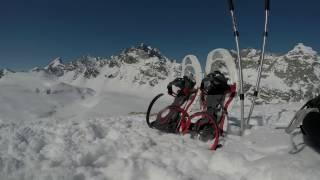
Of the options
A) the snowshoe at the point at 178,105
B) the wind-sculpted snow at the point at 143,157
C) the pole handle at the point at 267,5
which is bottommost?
the wind-sculpted snow at the point at 143,157

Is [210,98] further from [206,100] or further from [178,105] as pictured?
[178,105]

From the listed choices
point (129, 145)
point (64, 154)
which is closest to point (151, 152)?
point (129, 145)

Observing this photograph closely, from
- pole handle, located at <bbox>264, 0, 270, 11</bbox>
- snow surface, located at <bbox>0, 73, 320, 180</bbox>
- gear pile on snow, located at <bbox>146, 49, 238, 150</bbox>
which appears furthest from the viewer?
pole handle, located at <bbox>264, 0, 270, 11</bbox>

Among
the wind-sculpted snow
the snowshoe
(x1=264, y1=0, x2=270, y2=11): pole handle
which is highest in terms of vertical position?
(x1=264, y1=0, x2=270, y2=11): pole handle

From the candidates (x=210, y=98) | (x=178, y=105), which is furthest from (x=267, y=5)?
(x=178, y=105)

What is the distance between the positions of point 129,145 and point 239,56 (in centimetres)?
420

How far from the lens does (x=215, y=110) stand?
8914 mm

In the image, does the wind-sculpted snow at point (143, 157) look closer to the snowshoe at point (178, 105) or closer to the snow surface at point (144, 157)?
the snow surface at point (144, 157)

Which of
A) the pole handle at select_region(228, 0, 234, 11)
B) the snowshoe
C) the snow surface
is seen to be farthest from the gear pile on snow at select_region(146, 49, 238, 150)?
the pole handle at select_region(228, 0, 234, 11)

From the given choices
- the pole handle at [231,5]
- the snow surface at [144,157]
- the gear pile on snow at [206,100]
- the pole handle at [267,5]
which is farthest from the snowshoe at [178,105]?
the pole handle at [267,5]

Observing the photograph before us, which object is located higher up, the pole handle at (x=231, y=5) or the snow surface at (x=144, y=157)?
the pole handle at (x=231, y=5)

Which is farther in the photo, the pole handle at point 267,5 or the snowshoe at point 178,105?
the snowshoe at point 178,105

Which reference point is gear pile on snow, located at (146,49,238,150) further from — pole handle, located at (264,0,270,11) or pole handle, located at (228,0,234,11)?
pole handle, located at (264,0,270,11)

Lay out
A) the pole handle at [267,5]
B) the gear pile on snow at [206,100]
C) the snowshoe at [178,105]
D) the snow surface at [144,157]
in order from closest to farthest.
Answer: the snow surface at [144,157]
the gear pile on snow at [206,100]
the pole handle at [267,5]
the snowshoe at [178,105]
